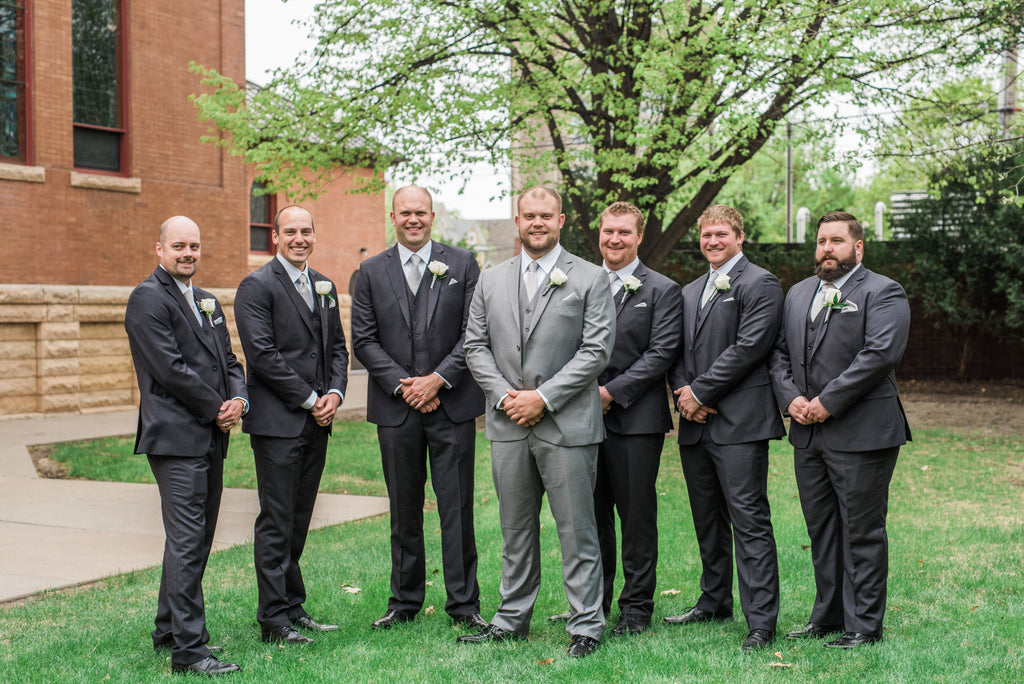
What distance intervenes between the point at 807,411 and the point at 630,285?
1275 millimetres

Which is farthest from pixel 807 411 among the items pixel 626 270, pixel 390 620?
pixel 390 620

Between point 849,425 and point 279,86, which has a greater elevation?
point 279,86

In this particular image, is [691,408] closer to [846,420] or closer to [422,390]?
[846,420]

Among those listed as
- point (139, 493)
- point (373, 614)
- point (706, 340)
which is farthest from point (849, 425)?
point (139, 493)

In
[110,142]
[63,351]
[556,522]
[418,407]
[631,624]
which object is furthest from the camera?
[110,142]

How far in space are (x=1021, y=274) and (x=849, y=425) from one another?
617 inches

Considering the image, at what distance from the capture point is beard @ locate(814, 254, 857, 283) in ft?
18.3

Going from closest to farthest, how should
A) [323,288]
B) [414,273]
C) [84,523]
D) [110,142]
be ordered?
1. [323,288]
2. [414,273]
3. [84,523]
4. [110,142]

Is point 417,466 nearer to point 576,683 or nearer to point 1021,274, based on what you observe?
point 576,683

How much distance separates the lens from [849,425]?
17.8ft

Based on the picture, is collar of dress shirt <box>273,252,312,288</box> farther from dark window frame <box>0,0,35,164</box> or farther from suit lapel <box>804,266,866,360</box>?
dark window frame <box>0,0,35,164</box>

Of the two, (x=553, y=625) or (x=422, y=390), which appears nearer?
(x=422, y=390)

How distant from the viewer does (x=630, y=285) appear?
19.5ft

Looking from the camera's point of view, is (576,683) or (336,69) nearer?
(576,683)
